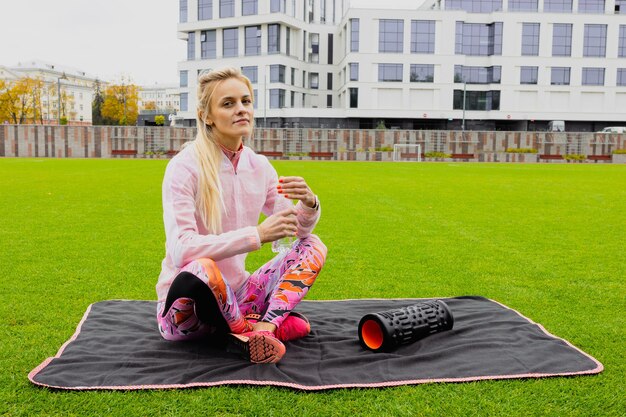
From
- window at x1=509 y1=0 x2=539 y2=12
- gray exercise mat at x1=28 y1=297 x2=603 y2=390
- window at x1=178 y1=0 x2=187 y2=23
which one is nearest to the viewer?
gray exercise mat at x1=28 y1=297 x2=603 y2=390

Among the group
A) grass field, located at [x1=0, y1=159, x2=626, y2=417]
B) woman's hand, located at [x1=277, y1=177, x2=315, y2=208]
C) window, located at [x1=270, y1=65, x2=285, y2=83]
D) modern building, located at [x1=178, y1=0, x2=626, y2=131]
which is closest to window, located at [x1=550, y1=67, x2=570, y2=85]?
modern building, located at [x1=178, y1=0, x2=626, y2=131]

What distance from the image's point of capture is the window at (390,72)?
6200 centimetres

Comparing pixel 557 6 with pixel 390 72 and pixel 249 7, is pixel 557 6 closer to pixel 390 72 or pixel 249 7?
pixel 390 72

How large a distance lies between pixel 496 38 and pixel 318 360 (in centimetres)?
6355

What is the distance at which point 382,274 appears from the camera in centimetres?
655

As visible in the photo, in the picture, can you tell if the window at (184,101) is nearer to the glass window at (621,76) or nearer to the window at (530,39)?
the window at (530,39)

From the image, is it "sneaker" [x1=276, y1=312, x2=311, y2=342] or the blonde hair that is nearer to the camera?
the blonde hair

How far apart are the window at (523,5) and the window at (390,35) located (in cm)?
1243

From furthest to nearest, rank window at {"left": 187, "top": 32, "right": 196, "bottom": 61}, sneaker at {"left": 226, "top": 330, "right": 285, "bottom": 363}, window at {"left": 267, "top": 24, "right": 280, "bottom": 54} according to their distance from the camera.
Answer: window at {"left": 187, "top": 32, "right": 196, "bottom": 61} < window at {"left": 267, "top": 24, "right": 280, "bottom": 54} < sneaker at {"left": 226, "top": 330, "right": 285, "bottom": 363}

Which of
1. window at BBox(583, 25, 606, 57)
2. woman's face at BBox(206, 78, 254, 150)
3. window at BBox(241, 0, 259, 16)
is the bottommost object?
woman's face at BBox(206, 78, 254, 150)

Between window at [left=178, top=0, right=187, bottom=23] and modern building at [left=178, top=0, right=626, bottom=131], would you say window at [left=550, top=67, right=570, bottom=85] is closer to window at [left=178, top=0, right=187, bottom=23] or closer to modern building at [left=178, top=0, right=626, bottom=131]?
modern building at [left=178, top=0, right=626, bottom=131]

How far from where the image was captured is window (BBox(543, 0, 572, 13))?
63688 millimetres

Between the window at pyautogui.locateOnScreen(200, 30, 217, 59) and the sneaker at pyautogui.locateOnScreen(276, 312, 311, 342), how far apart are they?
67.8 meters

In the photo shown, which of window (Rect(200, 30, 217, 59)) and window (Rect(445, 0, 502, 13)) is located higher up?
window (Rect(445, 0, 502, 13))
